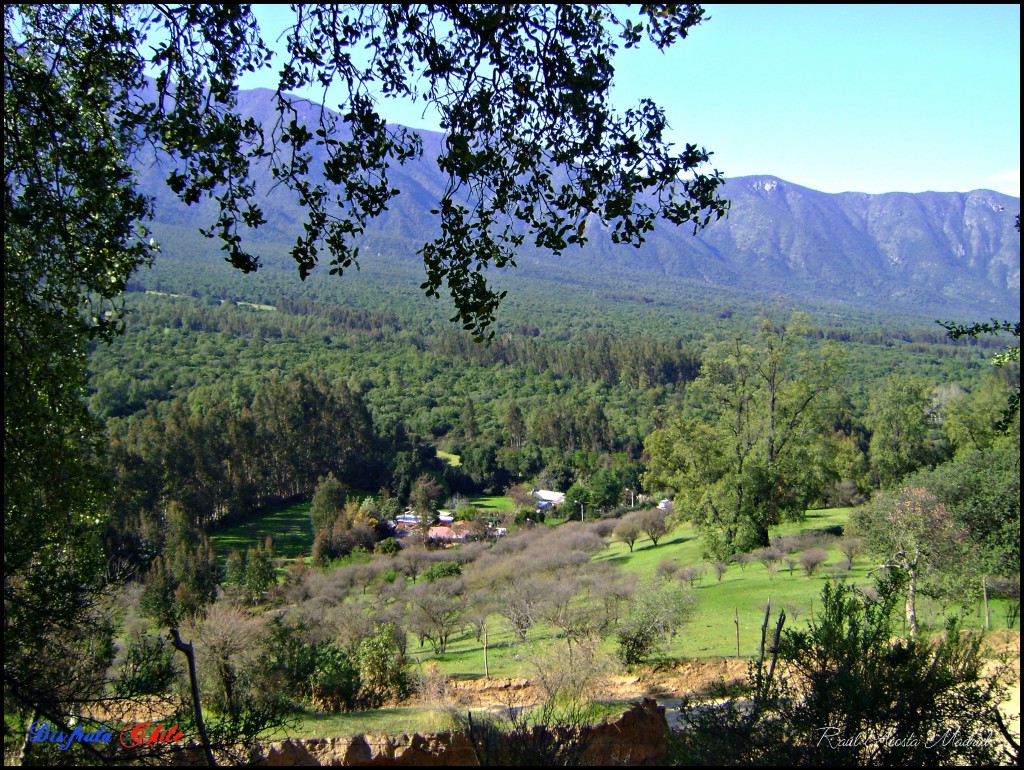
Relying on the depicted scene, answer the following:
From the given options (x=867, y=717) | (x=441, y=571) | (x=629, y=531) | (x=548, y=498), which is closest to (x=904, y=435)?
(x=629, y=531)

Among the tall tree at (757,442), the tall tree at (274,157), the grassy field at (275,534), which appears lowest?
the grassy field at (275,534)

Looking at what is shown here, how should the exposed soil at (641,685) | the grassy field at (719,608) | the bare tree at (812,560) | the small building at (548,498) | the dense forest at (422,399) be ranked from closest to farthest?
the exposed soil at (641,685) < the grassy field at (719,608) < the bare tree at (812,560) < the dense forest at (422,399) < the small building at (548,498)

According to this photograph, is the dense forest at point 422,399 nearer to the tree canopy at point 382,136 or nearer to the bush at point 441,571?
the bush at point 441,571

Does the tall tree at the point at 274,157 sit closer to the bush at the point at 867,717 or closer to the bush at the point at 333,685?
the bush at the point at 867,717

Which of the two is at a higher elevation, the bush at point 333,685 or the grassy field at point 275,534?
the bush at point 333,685

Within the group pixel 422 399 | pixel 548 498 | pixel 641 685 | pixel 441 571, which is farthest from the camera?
pixel 422 399

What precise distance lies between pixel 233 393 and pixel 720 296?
141850 millimetres

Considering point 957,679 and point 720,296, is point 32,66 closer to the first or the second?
point 957,679

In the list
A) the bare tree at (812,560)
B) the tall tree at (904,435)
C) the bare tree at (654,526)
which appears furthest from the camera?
the tall tree at (904,435)

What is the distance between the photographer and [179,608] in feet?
59.2

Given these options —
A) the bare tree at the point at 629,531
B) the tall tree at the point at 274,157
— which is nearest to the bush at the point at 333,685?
the tall tree at the point at 274,157

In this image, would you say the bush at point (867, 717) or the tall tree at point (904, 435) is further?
the tall tree at point (904, 435)

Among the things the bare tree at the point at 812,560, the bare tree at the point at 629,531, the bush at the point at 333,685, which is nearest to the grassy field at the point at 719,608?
the bare tree at the point at 812,560

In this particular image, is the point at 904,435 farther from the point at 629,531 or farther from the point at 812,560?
the point at 812,560
